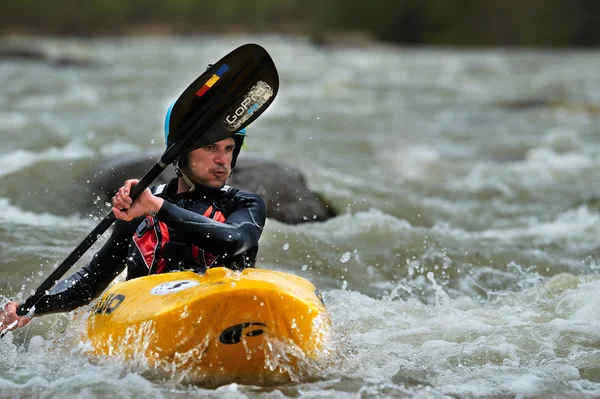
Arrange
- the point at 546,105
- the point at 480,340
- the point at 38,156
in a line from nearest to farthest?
1. the point at 480,340
2. the point at 38,156
3. the point at 546,105

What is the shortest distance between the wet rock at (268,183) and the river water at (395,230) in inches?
7.8

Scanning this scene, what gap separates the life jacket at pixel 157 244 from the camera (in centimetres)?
369

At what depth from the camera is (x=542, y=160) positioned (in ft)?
37.0

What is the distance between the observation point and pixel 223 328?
3158 mm

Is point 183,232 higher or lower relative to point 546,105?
lower

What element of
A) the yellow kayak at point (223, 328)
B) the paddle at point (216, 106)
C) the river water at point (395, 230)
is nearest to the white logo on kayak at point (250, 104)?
the paddle at point (216, 106)

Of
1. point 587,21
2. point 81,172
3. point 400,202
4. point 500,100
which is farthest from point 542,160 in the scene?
point 587,21

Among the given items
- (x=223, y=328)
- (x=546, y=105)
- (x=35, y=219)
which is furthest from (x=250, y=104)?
(x=546, y=105)

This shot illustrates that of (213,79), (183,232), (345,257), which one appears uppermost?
(345,257)

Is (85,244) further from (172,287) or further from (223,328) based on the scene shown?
(223,328)

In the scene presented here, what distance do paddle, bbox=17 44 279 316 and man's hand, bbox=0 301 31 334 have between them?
3cm

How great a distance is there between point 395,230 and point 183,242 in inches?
137

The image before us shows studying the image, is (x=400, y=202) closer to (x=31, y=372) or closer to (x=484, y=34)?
(x=31, y=372)

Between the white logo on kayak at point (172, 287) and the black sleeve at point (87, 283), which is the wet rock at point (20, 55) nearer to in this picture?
the black sleeve at point (87, 283)
